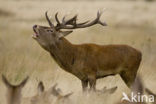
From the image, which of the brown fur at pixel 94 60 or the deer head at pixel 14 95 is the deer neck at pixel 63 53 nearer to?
the brown fur at pixel 94 60

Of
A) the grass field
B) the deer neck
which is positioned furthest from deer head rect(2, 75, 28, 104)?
the deer neck

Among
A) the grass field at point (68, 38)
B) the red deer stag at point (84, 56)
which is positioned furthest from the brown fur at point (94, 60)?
the grass field at point (68, 38)

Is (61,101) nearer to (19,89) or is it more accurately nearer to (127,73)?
(19,89)

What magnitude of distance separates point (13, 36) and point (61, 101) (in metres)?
12.0

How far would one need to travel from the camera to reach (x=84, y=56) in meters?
9.64

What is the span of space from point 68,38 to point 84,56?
8487 millimetres

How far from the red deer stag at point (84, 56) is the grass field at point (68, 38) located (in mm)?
350

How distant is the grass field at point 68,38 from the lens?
35.9ft

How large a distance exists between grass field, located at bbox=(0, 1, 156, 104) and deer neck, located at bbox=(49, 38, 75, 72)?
430 millimetres

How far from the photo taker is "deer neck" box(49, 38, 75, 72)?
9539mm

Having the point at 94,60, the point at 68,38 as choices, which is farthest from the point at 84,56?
the point at 68,38

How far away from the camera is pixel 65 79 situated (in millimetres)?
11391

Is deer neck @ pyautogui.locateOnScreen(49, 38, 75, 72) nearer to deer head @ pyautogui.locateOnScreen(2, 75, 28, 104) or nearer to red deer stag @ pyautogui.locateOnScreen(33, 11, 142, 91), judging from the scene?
red deer stag @ pyautogui.locateOnScreen(33, 11, 142, 91)

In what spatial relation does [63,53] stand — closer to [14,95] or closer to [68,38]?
[14,95]
